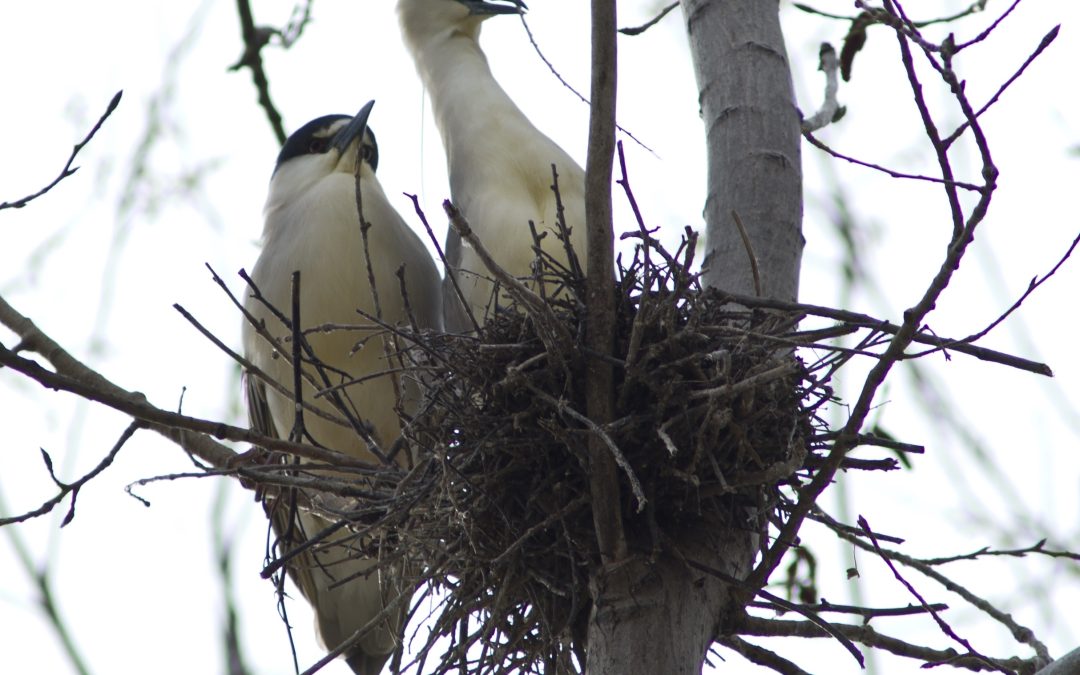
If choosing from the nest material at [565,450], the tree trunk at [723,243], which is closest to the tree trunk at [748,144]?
the tree trunk at [723,243]

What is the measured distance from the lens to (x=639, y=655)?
1948 mm

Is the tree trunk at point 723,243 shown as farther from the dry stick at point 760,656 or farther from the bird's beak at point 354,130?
the bird's beak at point 354,130

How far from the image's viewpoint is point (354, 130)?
12.6ft

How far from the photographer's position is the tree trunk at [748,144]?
245cm

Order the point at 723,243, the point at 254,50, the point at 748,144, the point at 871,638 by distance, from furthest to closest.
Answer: the point at 254,50 → the point at 748,144 → the point at 723,243 → the point at 871,638

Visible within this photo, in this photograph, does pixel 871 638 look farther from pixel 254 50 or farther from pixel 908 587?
pixel 254 50

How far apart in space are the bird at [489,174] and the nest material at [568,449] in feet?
1.79

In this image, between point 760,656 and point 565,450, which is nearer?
point 565,450

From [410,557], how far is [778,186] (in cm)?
104

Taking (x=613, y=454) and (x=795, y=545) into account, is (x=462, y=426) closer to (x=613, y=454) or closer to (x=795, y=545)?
(x=613, y=454)

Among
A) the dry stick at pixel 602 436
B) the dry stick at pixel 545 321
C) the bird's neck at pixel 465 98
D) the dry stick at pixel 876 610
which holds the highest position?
the bird's neck at pixel 465 98

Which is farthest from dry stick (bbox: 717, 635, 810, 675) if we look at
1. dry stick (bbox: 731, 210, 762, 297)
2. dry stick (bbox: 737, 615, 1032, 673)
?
dry stick (bbox: 731, 210, 762, 297)

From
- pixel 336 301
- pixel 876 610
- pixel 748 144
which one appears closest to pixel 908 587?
pixel 876 610

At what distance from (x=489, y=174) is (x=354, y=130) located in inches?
32.1
